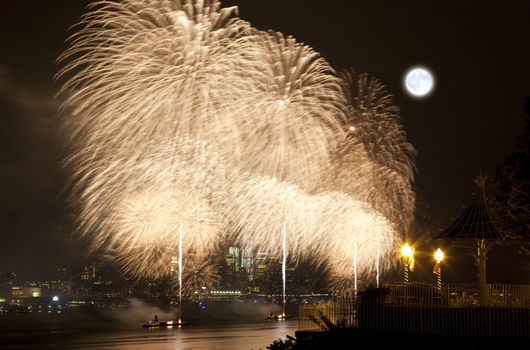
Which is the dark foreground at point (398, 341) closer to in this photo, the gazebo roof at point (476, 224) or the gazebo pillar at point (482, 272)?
the gazebo pillar at point (482, 272)

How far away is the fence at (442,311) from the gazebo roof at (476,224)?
298cm

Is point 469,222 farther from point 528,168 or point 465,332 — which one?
point 465,332

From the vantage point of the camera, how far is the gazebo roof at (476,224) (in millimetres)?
28141

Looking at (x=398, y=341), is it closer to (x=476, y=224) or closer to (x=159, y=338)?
(x=476, y=224)

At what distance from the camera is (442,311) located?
79.2ft

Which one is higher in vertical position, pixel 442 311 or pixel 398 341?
pixel 442 311

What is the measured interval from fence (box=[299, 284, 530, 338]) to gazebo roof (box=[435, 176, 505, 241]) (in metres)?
2.98

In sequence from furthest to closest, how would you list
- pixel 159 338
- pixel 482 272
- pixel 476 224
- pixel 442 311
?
pixel 159 338
pixel 476 224
pixel 482 272
pixel 442 311

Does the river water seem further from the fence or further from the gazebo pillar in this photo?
the gazebo pillar

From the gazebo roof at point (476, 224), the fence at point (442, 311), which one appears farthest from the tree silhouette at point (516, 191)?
the fence at point (442, 311)

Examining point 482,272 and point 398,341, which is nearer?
point 398,341

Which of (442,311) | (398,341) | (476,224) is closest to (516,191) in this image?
(476,224)

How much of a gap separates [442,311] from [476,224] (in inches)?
215

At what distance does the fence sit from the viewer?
2312 cm
